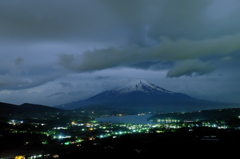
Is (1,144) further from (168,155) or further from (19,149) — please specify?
(168,155)

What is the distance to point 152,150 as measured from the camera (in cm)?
4394

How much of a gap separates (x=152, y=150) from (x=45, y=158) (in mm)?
21222

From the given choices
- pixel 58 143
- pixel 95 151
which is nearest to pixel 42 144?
pixel 58 143

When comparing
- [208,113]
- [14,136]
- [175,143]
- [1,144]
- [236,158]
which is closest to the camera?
[236,158]

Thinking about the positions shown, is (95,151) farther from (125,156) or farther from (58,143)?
(58,143)

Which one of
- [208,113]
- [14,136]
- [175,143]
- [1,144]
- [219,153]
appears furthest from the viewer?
[208,113]

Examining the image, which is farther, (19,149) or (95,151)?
(19,149)

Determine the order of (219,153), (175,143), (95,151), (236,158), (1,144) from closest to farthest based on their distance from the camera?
1. (236,158)
2. (219,153)
3. (95,151)
4. (175,143)
5. (1,144)

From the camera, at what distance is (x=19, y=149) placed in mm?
50000

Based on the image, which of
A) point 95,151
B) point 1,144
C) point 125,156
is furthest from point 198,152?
point 1,144

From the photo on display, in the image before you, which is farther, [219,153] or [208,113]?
[208,113]

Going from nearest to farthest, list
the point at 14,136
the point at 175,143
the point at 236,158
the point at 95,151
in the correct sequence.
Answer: the point at 236,158 → the point at 95,151 → the point at 175,143 → the point at 14,136

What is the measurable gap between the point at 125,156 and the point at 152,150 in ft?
22.0

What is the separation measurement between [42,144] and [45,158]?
1445 centimetres
